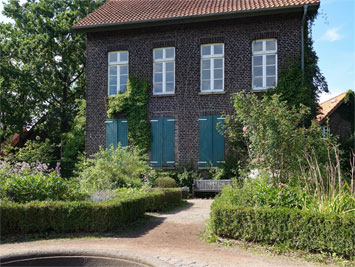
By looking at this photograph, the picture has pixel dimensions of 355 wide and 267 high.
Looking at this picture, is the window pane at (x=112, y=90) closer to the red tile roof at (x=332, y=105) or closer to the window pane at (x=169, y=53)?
the window pane at (x=169, y=53)

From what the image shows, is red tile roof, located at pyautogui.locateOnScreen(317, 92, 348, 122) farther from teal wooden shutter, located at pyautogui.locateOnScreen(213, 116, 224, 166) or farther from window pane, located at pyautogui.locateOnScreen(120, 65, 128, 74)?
window pane, located at pyautogui.locateOnScreen(120, 65, 128, 74)

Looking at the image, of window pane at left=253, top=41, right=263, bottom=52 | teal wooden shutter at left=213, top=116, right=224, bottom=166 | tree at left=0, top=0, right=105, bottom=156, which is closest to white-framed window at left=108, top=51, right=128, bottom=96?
teal wooden shutter at left=213, top=116, right=224, bottom=166

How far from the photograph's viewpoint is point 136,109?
56.2 ft

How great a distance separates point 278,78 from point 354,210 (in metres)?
10.2

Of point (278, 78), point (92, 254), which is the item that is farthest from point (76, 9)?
point (92, 254)

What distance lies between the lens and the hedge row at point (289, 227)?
18.9 feet

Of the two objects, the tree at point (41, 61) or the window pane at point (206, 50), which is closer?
the window pane at point (206, 50)

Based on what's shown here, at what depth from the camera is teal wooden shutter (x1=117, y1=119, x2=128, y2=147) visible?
1727 centimetres

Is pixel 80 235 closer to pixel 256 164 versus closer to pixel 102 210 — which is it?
pixel 102 210

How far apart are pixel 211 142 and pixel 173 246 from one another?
9.85 m

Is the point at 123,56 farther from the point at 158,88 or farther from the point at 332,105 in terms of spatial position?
the point at 332,105

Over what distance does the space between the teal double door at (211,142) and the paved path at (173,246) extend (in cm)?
735

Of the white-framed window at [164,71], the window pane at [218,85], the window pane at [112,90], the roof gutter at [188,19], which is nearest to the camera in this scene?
the roof gutter at [188,19]

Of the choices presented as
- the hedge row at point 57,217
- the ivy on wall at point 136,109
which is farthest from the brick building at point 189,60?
the hedge row at point 57,217
